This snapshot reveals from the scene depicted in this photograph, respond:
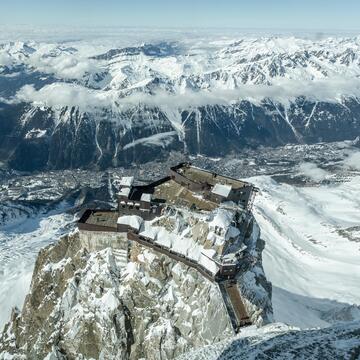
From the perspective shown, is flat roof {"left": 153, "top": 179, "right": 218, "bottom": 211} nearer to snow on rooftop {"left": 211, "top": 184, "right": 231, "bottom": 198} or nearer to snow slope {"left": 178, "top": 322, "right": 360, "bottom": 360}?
snow on rooftop {"left": 211, "top": 184, "right": 231, "bottom": 198}

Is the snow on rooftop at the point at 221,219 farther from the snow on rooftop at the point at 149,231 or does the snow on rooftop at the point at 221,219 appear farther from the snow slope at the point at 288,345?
the snow slope at the point at 288,345

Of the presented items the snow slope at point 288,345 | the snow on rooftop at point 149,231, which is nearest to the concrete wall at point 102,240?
the snow on rooftop at point 149,231

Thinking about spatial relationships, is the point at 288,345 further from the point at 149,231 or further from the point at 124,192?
the point at 124,192

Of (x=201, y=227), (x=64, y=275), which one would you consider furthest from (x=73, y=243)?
(x=201, y=227)

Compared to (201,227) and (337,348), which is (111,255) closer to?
(201,227)

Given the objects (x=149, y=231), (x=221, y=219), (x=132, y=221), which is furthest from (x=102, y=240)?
(x=221, y=219)
